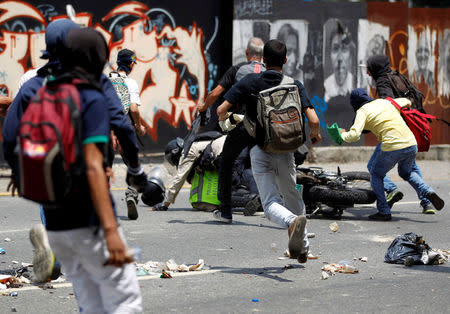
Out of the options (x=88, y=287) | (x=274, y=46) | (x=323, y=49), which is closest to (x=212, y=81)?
(x=323, y=49)

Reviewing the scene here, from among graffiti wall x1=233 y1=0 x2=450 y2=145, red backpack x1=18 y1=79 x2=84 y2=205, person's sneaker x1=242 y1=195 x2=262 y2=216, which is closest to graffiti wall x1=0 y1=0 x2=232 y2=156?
graffiti wall x1=233 y1=0 x2=450 y2=145

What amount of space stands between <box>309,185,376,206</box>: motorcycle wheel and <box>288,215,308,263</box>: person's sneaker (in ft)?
10.4

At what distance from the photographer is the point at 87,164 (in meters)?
3.61

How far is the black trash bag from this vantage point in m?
7.18

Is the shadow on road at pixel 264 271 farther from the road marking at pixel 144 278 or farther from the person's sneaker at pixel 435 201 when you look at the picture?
the person's sneaker at pixel 435 201

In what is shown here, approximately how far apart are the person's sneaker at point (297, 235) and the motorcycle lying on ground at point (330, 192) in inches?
125

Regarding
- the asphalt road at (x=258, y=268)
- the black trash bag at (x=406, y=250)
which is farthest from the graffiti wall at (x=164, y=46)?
the black trash bag at (x=406, y=250)

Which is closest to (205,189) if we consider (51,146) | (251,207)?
(251,207)

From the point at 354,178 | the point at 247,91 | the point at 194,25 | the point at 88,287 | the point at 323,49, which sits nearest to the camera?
the point at 88,287

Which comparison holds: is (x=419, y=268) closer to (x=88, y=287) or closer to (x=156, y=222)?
(x=156, y=222)

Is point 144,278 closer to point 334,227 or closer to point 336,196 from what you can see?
point 334,227

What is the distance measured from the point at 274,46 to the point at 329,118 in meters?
9.70

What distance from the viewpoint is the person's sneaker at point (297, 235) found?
636cm

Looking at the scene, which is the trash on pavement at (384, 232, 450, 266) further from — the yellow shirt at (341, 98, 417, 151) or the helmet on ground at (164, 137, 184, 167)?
the helmet on ground at (164, 137, 184, 167)
